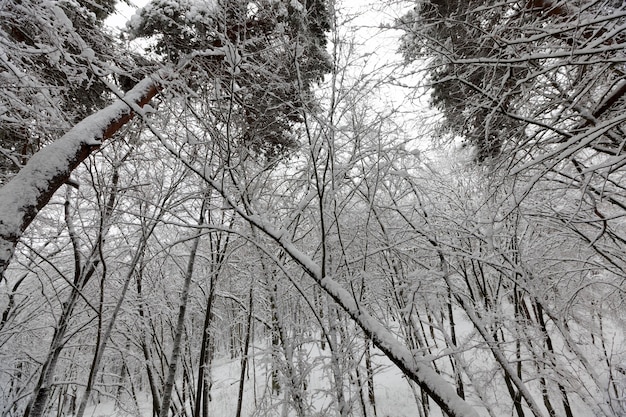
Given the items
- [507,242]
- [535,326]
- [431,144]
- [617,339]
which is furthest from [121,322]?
[617,339]

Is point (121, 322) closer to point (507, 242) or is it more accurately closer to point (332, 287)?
point (332, 287)

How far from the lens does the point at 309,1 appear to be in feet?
9.84

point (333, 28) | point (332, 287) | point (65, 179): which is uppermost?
point (333, 28)

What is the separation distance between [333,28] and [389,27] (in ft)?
1.85

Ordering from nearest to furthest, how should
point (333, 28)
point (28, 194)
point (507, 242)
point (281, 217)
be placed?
point (28, 194) < point (333, 28) < point (281, 217) < point (507, 242)

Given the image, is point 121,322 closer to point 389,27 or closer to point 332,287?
point 332,287

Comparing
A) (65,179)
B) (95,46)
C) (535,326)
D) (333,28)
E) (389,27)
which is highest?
(95,46)

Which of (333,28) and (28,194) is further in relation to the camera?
(333,28)

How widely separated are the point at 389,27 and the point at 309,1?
91cm

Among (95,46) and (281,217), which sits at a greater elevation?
(95,46)

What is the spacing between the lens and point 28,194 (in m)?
2.22

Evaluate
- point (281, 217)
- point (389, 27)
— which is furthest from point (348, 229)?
point (389, 27)

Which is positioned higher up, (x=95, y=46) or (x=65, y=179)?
(x=95, y=46)

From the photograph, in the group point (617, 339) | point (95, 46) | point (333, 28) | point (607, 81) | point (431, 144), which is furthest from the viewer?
point (617, 339)
